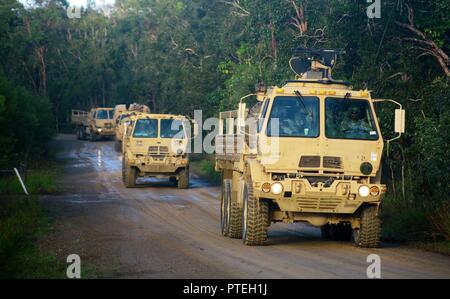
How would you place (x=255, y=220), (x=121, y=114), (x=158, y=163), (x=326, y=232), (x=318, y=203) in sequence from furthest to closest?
(x=121, y=114) < (x=158, y=163) < (x=326, y=232) < (x=255, y=220) < (x=318, y=203)

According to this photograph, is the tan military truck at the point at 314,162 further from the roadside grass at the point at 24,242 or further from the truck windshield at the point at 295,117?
the roadside grass at the point at 24,242

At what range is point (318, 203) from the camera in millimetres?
13742

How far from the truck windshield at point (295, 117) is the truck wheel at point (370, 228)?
152cm

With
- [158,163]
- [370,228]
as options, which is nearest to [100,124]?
[158,163]

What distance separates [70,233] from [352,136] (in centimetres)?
584

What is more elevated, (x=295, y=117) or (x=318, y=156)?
(x=295, y=117)

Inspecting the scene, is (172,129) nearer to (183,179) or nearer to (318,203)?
(183,179)

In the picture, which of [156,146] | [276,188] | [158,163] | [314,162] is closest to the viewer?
[276,188]

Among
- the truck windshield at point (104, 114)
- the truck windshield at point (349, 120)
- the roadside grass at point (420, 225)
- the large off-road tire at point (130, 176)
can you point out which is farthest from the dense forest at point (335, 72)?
the large off-road tire at point (130, 176)

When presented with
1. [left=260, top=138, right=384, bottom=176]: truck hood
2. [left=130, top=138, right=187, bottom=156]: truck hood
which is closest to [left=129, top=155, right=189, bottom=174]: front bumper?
[left=130, top=138, right=187, bottom=156]: truck hood

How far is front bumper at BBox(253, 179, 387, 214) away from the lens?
13609 millimetres

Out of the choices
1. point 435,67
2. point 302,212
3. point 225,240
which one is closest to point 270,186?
point 302,212

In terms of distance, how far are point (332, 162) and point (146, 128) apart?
15090 millimetres
